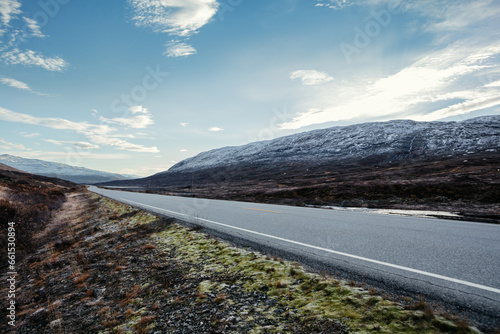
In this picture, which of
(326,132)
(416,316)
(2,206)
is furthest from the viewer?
(326,132)

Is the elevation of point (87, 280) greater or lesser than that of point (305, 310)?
lesser

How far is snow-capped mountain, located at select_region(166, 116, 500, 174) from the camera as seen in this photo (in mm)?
81062

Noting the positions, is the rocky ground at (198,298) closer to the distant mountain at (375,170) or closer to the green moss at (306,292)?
the green moss at (306,292)

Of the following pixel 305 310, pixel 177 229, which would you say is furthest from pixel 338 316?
pixel 177 229

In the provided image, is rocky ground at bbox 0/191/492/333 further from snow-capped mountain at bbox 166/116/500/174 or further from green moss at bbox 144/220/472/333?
snow-capped mountain at bbox 166/116/500/174

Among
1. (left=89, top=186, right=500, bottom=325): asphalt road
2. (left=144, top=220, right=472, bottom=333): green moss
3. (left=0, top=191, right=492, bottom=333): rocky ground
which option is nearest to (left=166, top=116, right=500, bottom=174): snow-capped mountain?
(left=89, top=186, right=500, bottom=325): asphalt road

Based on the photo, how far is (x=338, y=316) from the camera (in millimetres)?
3555

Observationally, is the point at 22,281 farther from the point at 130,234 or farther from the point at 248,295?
the point at 248,295

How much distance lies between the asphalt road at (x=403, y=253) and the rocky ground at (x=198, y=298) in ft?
2.30

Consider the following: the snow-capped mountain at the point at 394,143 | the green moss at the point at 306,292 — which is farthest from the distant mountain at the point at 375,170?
the green moss at the point at 306,292

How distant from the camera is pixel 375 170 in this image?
60.4 metres

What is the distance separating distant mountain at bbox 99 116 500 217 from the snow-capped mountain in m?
0.19

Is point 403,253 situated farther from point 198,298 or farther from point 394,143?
point 394,143

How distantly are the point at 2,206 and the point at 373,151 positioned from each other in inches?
4092
